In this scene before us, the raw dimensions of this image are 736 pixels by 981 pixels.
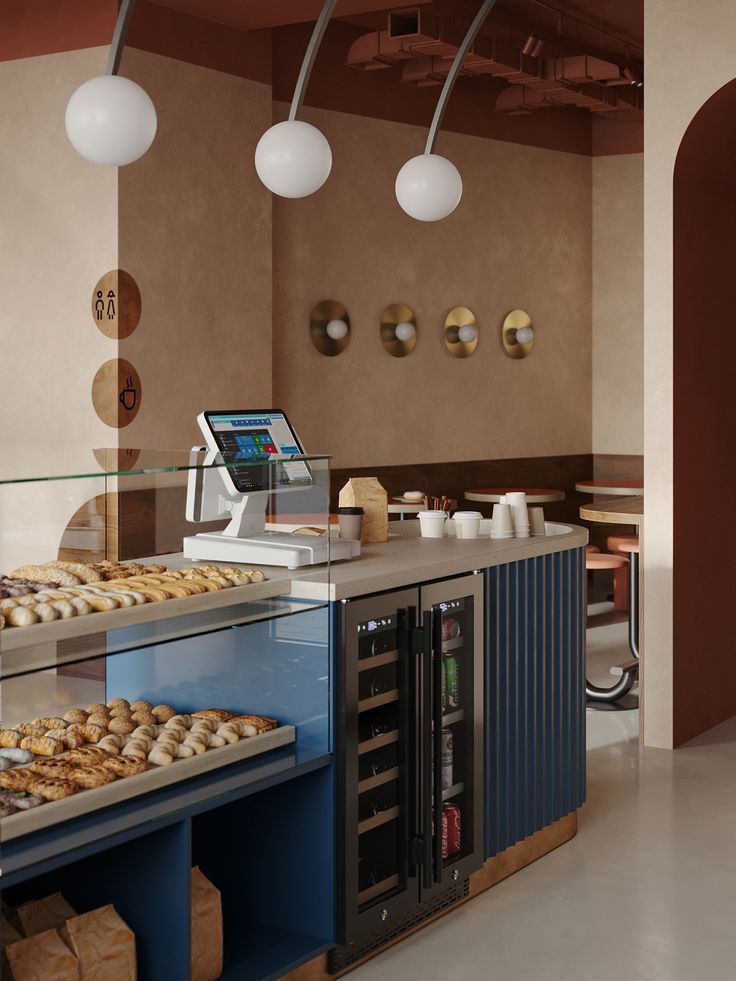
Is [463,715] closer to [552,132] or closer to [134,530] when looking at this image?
[134,530]

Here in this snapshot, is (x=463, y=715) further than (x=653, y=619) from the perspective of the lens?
No

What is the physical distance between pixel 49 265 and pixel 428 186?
2.92m

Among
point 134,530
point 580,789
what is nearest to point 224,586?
point 134,530

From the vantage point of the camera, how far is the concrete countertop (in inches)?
130

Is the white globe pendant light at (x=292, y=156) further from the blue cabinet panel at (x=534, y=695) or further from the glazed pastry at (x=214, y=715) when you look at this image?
the glazed pastry at (x=214, y=715)

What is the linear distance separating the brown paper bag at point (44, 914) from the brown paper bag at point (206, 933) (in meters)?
0.30

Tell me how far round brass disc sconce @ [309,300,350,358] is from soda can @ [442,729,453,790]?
4.38 metres

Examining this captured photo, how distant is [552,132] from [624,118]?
699 mm

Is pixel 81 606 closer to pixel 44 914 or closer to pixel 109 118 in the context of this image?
pixel 44 914

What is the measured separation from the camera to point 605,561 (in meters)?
7.61

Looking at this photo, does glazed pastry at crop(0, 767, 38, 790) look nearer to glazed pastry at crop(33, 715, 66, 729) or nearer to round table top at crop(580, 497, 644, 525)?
glazed pastry at crop(33, 715, 66, 729)

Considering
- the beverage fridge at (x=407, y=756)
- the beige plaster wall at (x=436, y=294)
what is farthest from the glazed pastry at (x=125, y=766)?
the beige plaster wall at (x=436, y=294)

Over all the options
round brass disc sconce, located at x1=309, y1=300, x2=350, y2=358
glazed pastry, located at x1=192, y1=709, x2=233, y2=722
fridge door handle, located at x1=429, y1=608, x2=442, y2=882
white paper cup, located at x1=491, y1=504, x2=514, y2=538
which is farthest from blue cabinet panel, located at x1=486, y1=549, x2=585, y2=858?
round brass disc sconce, located at x1=309, y1=300, x2=350, y2=358

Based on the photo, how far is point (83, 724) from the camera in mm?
3213
